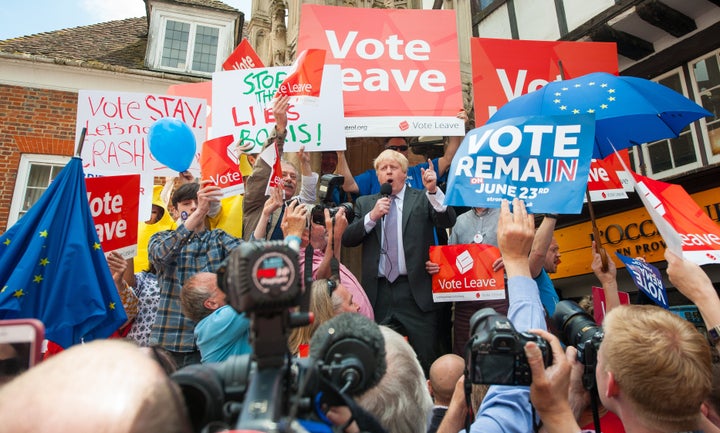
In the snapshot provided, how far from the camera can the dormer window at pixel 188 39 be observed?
11.1 metres

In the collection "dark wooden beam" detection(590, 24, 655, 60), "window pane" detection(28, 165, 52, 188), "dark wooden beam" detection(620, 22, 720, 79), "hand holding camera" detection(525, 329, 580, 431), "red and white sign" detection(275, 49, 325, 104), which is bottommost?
"hand holding camera" detection(525, 329, 580, 431)

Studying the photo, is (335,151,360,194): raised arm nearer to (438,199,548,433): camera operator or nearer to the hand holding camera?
(438,199,548,433): camera operator

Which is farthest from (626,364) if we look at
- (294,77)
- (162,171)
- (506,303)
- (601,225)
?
(601,225)

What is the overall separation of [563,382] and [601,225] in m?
6.66

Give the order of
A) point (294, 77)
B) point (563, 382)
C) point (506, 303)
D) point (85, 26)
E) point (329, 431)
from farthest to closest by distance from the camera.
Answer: point (85, 26) → point (294, 77) → point (506, 303) → point (563, 382) → point (329, 431)

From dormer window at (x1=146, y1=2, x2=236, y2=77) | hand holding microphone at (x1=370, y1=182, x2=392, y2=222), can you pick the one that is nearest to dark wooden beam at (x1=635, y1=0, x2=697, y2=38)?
hand holding microphone at (x1=370, y1=182, x2=392, y2=222)

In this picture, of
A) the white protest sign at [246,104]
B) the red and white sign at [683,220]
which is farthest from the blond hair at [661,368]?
the white protest sign at [246,104]

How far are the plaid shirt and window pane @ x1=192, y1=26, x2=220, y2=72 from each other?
30.7ft

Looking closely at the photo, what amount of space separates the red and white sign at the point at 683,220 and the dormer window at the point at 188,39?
10328 millimetres

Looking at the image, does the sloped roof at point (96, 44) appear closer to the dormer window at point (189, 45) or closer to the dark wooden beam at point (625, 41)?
the dormer window at point (189, 45)

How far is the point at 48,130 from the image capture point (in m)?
9.27

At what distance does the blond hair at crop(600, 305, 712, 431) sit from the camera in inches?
54.2

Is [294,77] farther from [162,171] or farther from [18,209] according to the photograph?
[18,209]

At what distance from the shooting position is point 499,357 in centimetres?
131
